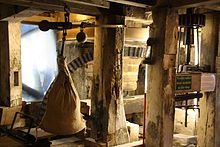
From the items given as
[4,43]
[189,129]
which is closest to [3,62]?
[4,43]

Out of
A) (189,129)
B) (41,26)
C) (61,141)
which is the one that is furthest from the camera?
(189,129)

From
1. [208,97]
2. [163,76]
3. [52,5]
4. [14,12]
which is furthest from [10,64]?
[208,97]

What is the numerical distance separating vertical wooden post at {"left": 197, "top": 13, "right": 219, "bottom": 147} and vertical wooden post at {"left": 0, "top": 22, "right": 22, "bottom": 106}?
3.37 metres

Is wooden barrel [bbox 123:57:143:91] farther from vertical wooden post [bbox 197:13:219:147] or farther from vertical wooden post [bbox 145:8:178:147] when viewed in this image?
vertical wooden post [bbox 145:8:178:147]

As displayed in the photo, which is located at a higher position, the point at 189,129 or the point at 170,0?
the point at 170,0

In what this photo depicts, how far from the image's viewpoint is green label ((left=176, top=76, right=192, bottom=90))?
3467 millimetres

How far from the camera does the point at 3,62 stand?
15.9 ft

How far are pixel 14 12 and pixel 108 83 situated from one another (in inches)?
72.7

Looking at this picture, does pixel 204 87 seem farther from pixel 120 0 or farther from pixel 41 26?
pixel 41 26

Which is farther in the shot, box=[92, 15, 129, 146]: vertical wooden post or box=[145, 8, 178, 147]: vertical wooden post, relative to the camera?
box=[92, 15, 129, 146]: vertical wooden post

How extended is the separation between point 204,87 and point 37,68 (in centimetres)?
857

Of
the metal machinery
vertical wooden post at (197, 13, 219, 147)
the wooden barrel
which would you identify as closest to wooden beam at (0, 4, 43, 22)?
the metal machinery

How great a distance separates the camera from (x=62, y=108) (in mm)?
2176

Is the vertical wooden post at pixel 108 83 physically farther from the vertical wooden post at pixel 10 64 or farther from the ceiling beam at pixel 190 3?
the vertical wooden post at pixel 10 64
